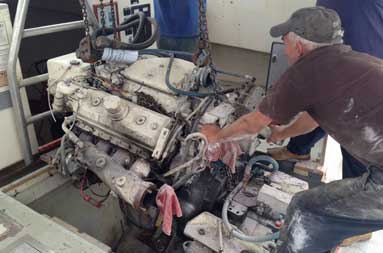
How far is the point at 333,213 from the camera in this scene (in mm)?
1597

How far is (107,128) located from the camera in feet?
6.21

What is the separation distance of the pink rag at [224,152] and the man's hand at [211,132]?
28mm

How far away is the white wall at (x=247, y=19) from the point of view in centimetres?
365

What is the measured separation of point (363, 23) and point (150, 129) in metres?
1.45

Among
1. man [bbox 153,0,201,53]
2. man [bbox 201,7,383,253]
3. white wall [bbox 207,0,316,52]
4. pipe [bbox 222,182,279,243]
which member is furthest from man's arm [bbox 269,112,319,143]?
white wall [bbox 207,0,316,52]

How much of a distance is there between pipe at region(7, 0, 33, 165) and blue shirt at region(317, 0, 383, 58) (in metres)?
1.79

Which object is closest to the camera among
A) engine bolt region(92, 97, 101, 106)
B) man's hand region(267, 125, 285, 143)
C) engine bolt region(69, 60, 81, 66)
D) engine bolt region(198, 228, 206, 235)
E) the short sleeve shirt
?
the short sleeve shirt

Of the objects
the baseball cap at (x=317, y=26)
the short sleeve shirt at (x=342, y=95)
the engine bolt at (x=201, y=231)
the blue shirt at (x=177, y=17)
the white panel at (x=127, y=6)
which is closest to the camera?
the short sleeve shirt at (x=342, y=95)

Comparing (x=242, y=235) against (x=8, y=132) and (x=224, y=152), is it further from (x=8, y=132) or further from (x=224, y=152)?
(x=8, y=132)

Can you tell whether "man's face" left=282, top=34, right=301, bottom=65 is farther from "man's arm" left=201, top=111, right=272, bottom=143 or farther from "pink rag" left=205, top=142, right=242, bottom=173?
"pink rag" left=205, top=142, right=242, bottom=173

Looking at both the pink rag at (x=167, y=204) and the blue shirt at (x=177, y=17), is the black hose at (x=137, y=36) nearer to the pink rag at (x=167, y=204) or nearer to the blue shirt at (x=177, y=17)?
the pink rag at (x=167, y=204)

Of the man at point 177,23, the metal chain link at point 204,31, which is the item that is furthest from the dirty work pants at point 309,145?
the man at point 177,23

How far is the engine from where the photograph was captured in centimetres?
174

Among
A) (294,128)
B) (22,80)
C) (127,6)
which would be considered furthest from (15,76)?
(294,128)
